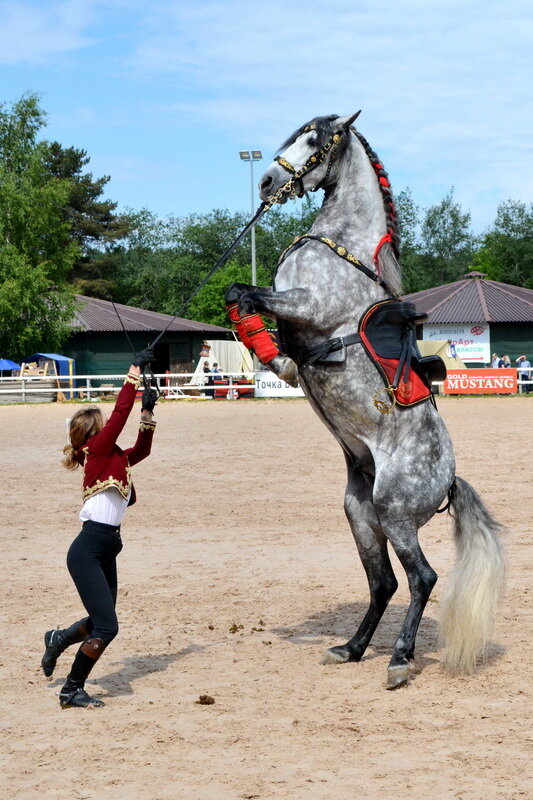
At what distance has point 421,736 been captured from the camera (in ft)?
14.9

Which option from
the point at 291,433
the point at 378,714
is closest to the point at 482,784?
the point at 378,714

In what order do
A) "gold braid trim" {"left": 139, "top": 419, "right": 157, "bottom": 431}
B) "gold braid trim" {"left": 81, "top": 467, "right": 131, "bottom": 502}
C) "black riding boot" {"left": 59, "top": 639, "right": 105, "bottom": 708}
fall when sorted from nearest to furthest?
"black riding boot" {"left": 59, "top": 639, "right": 105, "bottom": 708}, "gold braid trim" {"left": 81, "top": 467, "right": 131, "bottom": 502}, "gold braid trim" {"left": 139, "top": 419, "right": 157, "bottom": 431}

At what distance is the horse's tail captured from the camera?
5.51 m

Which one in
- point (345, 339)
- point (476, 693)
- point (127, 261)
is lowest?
point (476, 693)

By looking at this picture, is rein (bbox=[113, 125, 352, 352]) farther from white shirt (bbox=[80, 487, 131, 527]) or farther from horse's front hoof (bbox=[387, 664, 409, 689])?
horse's front hoof (bbox=[387, 664, 409, 689])

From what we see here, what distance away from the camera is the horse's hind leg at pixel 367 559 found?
590cm

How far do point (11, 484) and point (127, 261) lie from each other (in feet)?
203

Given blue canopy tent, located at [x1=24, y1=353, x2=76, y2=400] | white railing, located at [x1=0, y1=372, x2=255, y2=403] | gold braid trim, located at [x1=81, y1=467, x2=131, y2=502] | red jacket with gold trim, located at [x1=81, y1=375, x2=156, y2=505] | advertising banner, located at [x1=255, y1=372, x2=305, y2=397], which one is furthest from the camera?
blue canopy tent, located at [x1=24, y1=353, x2=76, y2=400]

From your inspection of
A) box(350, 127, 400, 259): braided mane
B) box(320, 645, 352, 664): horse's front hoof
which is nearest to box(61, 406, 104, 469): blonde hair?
box(320, 645, 352, 664): horse's front hoof

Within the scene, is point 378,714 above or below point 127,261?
below

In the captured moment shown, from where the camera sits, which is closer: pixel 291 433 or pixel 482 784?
pixel 482 784

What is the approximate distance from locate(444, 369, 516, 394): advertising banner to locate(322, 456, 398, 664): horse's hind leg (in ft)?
87.4

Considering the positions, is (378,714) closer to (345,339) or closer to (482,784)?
(482,784)

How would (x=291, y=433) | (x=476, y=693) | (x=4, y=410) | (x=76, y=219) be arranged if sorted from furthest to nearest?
(x=76, y=219) → (x=4, y=410) → (x=291, y=433) → (x=476, y=693)
